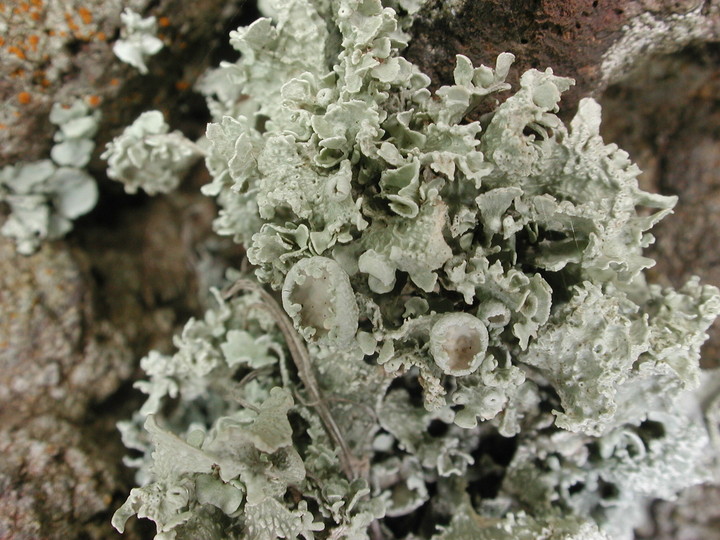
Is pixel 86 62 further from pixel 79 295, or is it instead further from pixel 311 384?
pixel 311 384

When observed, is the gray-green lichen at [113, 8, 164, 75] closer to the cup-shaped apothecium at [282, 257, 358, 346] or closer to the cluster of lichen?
the cluster of lichen

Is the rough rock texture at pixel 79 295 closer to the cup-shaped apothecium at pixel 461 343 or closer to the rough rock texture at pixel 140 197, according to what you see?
the rough rock texture at pixel 140 197

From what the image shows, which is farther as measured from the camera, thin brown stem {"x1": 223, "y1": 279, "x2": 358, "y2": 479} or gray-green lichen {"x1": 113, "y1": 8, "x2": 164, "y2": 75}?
gray-green lichen {"x1": 113, "y1": 8, "x2": 164, "y2": 75}

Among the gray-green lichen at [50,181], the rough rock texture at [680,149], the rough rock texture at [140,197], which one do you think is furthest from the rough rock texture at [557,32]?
the gray-green lichen at [50,181]

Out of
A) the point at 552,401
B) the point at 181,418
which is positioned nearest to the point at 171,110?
the point at 181,418

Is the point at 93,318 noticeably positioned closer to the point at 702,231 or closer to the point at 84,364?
the point at 84,364

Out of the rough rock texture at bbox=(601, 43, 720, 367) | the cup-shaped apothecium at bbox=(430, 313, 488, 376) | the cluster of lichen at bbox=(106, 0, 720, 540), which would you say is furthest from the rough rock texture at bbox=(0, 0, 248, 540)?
the rough rock texture at bbox=(601, 43, 720, 367)

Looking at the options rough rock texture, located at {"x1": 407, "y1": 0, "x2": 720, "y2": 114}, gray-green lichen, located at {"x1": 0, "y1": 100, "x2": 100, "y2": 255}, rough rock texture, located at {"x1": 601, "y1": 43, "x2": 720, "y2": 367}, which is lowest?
gray-green lichen, located at {"x1": 0, "y1": 100, "x2": 100, "y2": 255}
